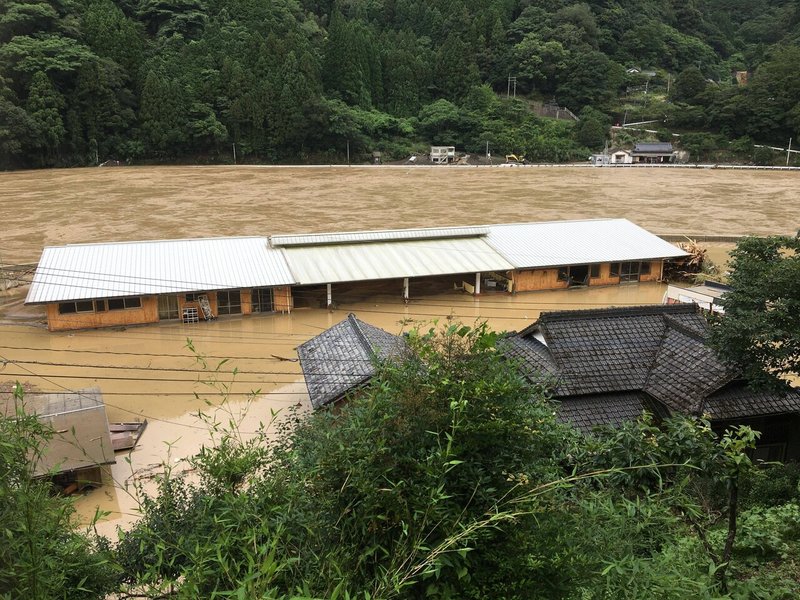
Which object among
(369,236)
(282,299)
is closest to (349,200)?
(369,236)

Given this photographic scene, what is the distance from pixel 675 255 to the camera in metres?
20.5

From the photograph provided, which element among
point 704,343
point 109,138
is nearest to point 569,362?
point 704,343

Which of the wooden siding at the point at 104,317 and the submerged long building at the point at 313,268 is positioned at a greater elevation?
the submerged long building at the point at 313,268

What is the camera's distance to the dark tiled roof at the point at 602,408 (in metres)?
8.50

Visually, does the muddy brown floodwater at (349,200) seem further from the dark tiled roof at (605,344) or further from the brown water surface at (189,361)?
the dark tiled roof at (605,344)

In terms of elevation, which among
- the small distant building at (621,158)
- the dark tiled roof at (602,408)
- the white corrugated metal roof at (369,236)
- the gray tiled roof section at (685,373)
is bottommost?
the dark tiled roof at (602,408)

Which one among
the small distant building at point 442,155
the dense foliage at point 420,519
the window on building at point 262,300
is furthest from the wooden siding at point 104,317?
the small distant building at point 442,155

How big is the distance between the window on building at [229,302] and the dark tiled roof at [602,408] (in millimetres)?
11107

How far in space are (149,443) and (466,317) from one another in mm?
9310

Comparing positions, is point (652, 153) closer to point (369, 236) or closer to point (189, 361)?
point (369, 236)

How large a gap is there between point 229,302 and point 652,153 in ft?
152

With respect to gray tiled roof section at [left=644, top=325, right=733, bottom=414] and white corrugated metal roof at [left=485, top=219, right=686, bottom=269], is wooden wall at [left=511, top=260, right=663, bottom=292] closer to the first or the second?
white corrugated metal roof at [left=485, top=219, right=686, bottom=269]

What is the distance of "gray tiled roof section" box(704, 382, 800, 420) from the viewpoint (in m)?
8.41

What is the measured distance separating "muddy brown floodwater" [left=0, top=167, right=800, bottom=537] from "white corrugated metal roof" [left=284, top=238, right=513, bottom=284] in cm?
100
